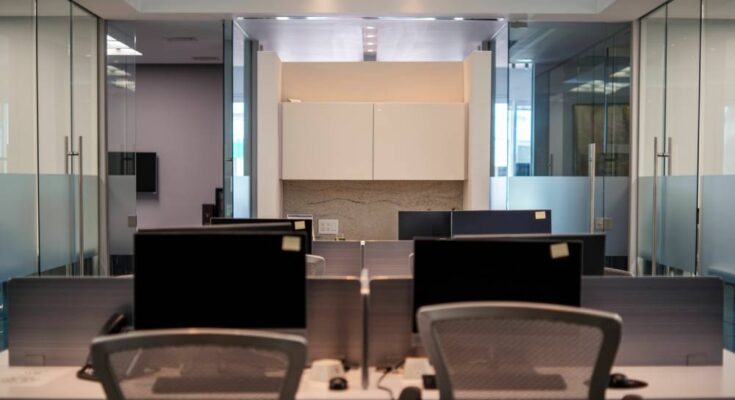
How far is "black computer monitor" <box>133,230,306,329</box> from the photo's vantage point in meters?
2.12

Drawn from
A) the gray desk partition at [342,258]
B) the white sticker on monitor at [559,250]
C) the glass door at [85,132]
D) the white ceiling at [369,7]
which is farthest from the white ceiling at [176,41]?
the white sticker on monitor at [559,250]

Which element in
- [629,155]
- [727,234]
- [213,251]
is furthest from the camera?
[629,155]

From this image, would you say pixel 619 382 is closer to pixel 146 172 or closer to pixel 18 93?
pixel 18 93

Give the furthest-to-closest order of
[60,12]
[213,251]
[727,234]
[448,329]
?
[60,12]
[727,234]
[213,251]
[448,329]

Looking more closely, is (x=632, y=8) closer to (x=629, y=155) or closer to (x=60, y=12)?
(x=629, y=155)

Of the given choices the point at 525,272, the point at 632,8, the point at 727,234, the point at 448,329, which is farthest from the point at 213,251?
the point at 632,8

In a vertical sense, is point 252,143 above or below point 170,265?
above

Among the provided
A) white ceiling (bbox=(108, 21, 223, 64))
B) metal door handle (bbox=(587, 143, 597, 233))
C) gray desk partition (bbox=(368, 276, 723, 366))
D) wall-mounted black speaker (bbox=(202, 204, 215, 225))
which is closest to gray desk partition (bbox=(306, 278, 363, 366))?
gray desk partition (bbox=(368, 276, 723, 366))

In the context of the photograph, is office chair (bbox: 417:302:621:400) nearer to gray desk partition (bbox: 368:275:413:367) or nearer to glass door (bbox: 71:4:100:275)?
gray desk partition (bbox: 368:275:413:367)

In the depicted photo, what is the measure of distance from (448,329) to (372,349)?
759mm

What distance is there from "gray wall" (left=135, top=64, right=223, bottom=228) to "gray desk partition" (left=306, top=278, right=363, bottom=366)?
675 centimetres

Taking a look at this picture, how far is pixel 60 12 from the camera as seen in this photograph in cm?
484

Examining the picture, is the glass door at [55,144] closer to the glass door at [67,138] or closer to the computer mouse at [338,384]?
the glass door at [67,138]

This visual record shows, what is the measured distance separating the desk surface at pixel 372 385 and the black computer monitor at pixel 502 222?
125 cm
